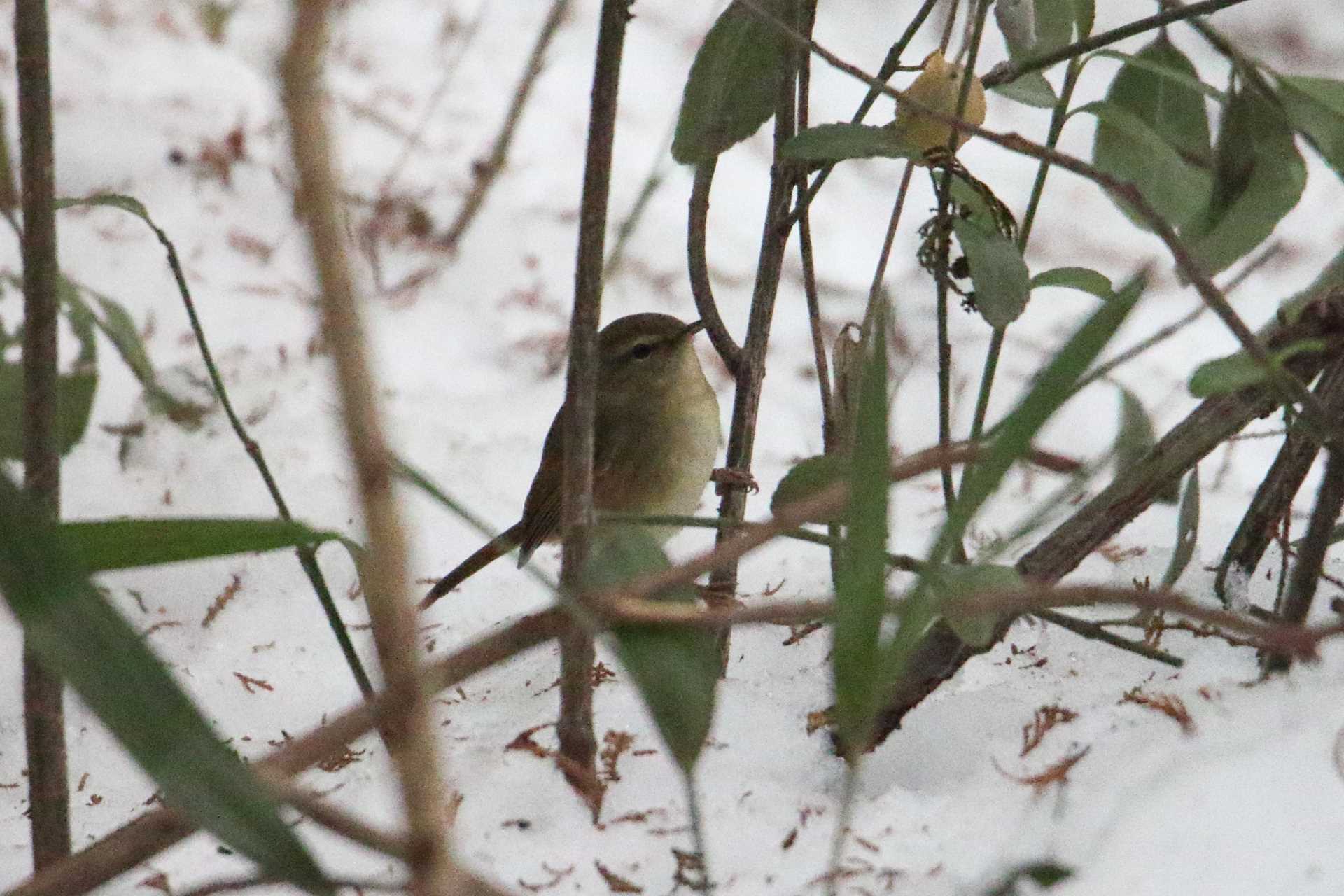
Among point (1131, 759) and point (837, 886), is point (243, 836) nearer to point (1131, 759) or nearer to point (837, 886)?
point (837, 886)

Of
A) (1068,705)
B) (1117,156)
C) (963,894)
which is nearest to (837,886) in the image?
(963,894)

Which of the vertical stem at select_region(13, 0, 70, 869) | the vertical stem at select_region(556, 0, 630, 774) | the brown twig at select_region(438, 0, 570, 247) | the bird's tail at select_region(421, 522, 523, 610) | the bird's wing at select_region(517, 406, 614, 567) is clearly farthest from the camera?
the brown twig at select_region(438, 0, 570, 247)

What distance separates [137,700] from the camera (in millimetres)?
898

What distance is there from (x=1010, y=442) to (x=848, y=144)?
54cm

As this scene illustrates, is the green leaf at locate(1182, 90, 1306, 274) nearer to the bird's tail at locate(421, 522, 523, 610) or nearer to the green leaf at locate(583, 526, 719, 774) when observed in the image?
the green leaf at locate(583, 526, 719, 774)

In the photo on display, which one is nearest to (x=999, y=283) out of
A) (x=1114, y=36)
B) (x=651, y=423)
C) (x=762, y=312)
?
(x=1114, y=36)

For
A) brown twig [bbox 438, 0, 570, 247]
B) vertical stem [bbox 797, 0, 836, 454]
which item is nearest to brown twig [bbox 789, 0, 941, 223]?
vertical stem [bbox 797, 0, 836, 454]

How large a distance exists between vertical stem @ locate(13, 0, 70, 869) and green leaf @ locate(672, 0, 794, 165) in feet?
1.94

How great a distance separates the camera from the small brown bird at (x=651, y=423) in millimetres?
3182

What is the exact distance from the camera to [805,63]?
180 centimetres

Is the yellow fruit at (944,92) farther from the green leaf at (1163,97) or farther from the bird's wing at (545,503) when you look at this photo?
the bird's wing at (545,503)

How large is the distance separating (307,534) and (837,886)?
60 centimetres

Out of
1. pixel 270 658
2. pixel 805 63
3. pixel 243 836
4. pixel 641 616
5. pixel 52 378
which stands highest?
pixel 805 63

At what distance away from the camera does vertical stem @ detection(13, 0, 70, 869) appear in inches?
54.2
